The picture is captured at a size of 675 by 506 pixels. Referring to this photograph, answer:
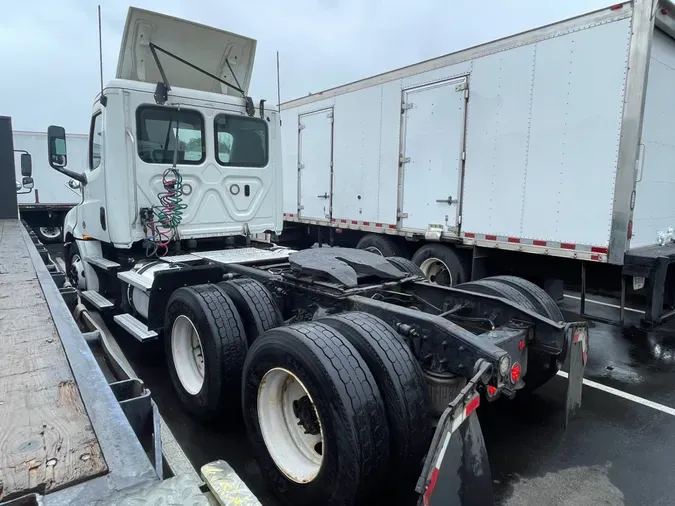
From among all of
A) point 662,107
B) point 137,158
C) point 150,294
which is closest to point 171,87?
point 137,158

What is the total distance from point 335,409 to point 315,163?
811cm

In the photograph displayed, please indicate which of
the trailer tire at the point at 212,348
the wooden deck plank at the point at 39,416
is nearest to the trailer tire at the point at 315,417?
the trailer tire at the point at 212,348

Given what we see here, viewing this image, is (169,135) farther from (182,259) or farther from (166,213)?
(182,259)

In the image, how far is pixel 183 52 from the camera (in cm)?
532

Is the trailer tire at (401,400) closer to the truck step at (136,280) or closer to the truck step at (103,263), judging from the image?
the truck step at (136,280)

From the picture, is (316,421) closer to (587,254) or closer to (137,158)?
(137,158)

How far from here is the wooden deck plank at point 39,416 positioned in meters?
1.15

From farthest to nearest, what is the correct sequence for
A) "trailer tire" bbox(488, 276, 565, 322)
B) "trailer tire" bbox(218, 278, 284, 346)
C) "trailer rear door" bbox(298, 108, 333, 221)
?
"trailer rear door" bbox(298, 108, 333, 221), "trailer tire" bbox(488, 276, 565, 322), "trailer tire" bbox(218, 278, 284, 346)

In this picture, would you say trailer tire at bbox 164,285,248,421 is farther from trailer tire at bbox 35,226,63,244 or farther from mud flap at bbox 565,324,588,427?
trailer tire at bbox 35,226,63,244

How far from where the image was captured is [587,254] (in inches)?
215

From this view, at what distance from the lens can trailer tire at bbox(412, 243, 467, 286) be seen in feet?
23.6

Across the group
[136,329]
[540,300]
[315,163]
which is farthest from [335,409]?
[315,163]

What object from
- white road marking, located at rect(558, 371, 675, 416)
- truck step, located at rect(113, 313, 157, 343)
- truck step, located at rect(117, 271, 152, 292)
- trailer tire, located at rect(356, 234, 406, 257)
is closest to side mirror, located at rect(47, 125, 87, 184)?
truck step, located at rect(117, 271, 152, 292)

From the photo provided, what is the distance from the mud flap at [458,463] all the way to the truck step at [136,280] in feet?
10.9
